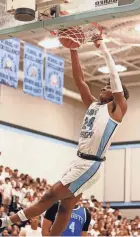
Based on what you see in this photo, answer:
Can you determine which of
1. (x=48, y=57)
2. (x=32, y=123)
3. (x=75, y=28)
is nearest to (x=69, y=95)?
(x=32, y=123)

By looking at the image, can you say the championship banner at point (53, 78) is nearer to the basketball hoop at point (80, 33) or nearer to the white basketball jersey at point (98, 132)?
the basketball hoop at point (80, 33)

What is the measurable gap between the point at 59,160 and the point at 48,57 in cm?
725

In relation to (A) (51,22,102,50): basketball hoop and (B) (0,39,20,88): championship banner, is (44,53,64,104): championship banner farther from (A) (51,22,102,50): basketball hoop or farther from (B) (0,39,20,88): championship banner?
(A) (51,22,102,50): basketball hoop

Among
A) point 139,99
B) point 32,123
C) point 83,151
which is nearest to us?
point 83,151

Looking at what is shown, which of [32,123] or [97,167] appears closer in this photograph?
[97,167]

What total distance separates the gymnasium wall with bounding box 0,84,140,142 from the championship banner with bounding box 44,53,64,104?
3501 millimetres

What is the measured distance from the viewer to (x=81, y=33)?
6949mm

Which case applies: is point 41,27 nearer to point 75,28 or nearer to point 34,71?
point 75,28

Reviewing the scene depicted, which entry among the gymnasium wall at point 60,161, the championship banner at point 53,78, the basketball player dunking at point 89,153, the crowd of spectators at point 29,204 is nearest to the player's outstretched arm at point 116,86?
the basketball player dunking at point 89,153

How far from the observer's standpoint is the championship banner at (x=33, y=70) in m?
17.2

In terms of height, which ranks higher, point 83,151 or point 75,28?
point 75,28

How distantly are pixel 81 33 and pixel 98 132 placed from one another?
127 centimetres

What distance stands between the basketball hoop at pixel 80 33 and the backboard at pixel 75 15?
180 millimetres

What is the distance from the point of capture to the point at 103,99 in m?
6.86
